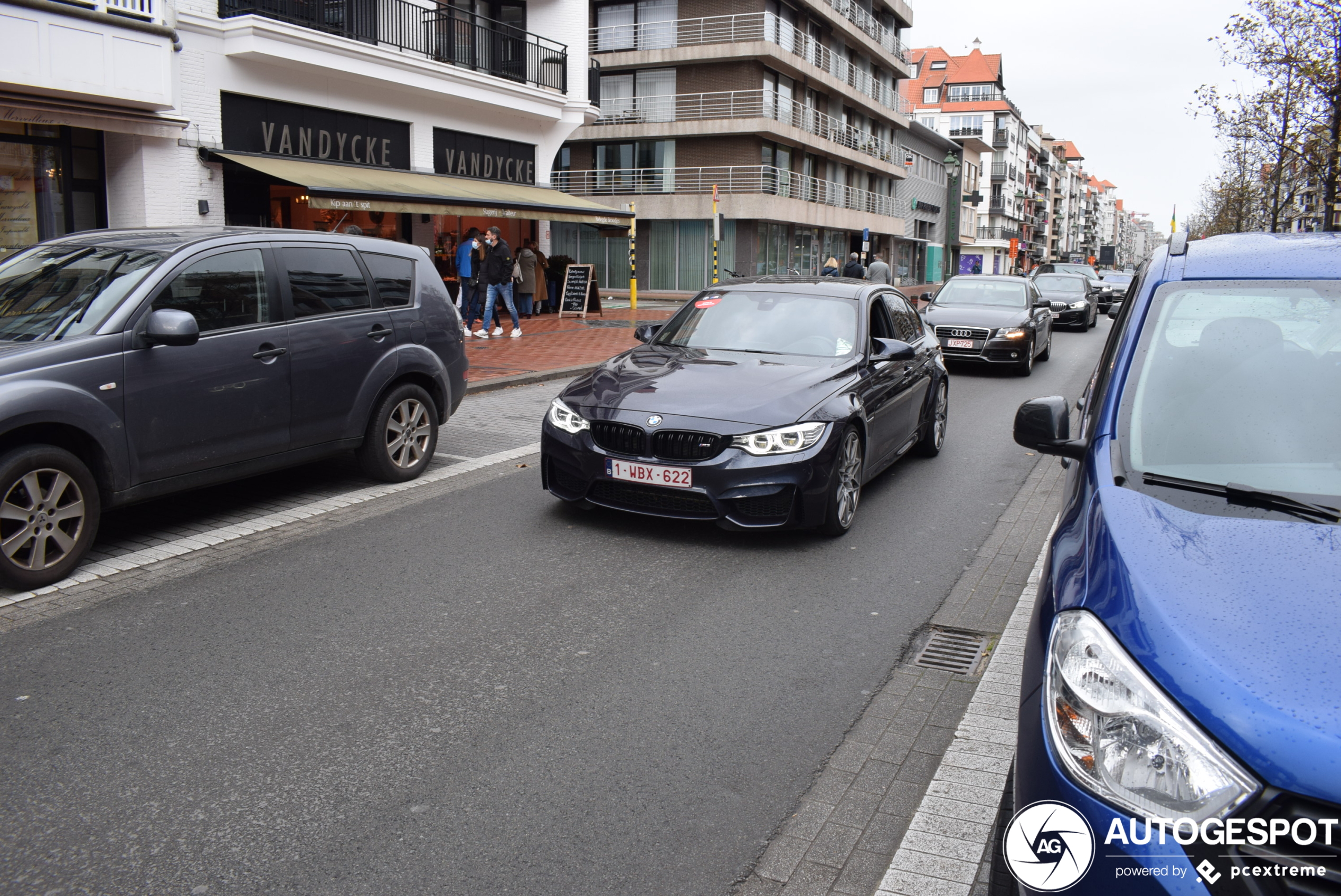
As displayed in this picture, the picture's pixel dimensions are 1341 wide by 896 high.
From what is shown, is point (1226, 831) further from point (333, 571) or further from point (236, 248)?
point (236, 248)

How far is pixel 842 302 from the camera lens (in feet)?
25.5

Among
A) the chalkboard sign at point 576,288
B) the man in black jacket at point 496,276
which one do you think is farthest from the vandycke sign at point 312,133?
the chalkboard sign at point 576,288

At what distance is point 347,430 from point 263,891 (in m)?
4.86

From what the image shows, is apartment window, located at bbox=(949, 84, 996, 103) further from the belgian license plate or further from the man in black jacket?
the belgian license plate

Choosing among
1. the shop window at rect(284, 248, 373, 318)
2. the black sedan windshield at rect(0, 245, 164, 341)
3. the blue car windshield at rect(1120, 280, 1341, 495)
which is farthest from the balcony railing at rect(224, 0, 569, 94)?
the blue car windshield at rect(1120, 280, 1341, 495)

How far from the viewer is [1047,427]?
138 inches

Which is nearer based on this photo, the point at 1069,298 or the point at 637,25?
the point at 1069,298

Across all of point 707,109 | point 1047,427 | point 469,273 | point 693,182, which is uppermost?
point 707,109

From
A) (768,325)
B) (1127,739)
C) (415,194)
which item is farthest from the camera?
(415,194)

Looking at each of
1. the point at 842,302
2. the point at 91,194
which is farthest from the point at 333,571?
the point at 91,194

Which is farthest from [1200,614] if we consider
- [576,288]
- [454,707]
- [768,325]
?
[576,288]

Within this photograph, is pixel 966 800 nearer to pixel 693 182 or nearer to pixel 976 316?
pixel 976 316

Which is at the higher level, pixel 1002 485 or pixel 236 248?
pixel 236 248

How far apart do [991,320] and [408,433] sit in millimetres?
10908
